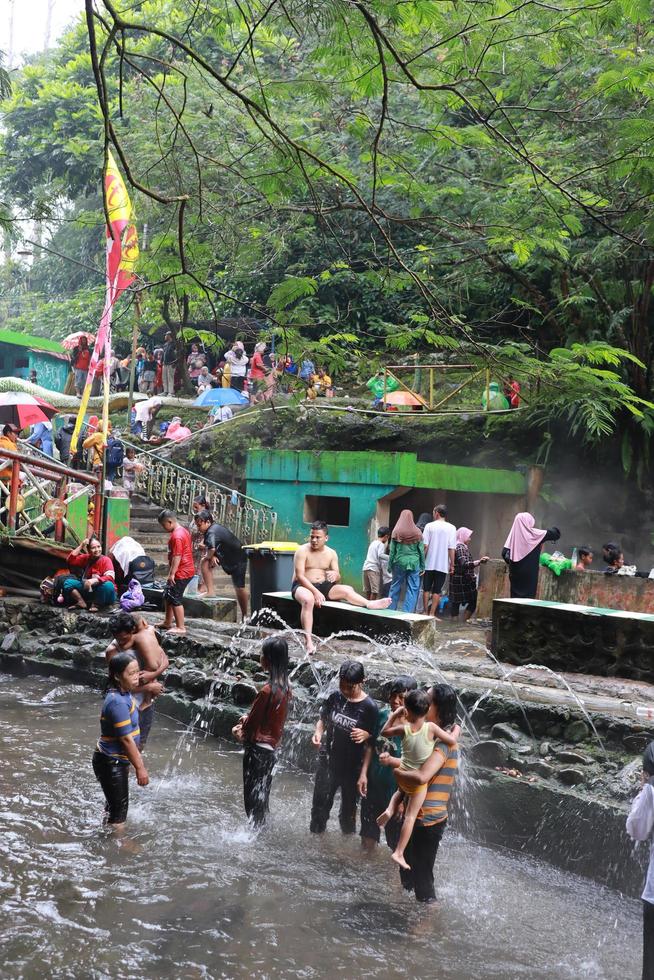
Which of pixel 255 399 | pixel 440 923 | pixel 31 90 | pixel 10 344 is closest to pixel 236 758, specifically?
pixel 440 923

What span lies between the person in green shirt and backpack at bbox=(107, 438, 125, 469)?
43.4 feet

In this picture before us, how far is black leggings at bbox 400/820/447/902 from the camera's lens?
18.1 ft

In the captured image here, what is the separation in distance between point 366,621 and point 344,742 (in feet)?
13.1

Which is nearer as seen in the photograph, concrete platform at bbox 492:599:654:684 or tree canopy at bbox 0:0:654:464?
tree canopy at bbox 0:0:654:464

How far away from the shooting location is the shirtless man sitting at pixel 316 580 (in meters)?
10.5

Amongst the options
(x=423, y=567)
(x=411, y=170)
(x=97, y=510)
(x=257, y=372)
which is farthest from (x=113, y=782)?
(x=257, y=372)

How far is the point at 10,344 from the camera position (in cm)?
3228

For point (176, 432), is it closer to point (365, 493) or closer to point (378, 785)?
point (365, 493)

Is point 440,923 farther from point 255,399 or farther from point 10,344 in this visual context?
Answer: point 10,344

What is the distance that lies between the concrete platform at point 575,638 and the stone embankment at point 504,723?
235 mm

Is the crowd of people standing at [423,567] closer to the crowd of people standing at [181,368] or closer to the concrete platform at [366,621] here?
the concrete platform at [366,621]

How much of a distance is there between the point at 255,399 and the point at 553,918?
60.5ft

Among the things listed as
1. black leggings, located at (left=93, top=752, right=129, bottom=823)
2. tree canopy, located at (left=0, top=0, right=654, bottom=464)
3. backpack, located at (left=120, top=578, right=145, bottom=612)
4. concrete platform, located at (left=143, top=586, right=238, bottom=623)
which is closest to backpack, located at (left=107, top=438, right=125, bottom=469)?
tree canopy, located at (left=0, top=0, right=654, bottom=464)

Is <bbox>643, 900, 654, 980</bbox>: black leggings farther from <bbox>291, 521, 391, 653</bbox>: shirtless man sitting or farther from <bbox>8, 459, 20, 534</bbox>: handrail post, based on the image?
<bbox>8, 459, 20, 534</bbox>: handrail post
